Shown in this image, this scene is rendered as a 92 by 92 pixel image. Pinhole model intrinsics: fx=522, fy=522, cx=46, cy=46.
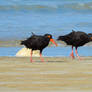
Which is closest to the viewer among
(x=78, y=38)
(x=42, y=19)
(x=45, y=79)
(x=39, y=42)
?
(x=45, y=79)

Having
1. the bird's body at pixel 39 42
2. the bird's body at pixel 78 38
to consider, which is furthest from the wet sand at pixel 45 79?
the bird's body at pixel 78 38

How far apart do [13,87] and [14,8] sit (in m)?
38.9

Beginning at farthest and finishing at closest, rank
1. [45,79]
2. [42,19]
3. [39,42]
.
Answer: [42,19], [39,42], [45,79]

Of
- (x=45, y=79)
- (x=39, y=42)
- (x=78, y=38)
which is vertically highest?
(x=78, y=38)

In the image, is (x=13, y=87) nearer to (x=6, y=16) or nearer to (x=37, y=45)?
(x=37, y=45)

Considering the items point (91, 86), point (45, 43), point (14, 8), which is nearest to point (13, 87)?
point (91, 86)

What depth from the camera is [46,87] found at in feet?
27.8

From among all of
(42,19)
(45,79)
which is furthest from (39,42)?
(42,19)

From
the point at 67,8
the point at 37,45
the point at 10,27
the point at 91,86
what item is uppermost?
the point at 67,8

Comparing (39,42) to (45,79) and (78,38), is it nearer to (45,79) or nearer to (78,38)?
(78,38)

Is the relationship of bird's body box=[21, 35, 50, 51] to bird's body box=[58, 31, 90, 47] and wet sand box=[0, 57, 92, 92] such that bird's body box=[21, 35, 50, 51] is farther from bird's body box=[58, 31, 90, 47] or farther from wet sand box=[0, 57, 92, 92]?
wet sand box=[0, 57, 92, 92]

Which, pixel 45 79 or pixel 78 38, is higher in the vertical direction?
pixel 78 38

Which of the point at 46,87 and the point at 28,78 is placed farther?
the point at 28,78

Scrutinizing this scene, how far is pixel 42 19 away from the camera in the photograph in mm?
40094
